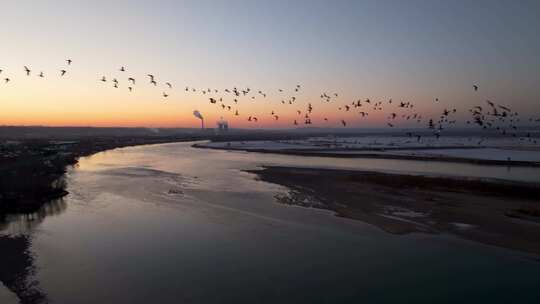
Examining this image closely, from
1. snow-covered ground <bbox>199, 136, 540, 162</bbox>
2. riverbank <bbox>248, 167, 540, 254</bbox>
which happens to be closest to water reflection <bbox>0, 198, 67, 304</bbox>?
riverbank <bbox>248, 167, 540, 254</bbox>

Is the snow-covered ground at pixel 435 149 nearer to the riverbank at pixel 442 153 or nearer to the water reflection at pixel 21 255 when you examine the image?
the riverbank at pixel 442 153

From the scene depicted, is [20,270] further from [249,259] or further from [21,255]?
[249,259]

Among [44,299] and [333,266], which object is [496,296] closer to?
[333,266]

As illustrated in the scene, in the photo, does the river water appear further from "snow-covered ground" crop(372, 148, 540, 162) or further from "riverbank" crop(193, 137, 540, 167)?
"snow-covered ground" crop(372, 148, 540, 162)

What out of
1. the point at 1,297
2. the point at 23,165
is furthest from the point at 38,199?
the point at 1,297

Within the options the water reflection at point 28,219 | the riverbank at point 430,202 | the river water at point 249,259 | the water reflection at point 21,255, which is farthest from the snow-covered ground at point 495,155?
the water reflection at point 21,255
